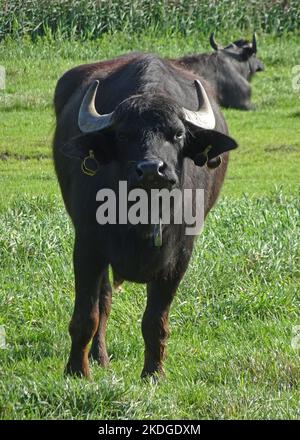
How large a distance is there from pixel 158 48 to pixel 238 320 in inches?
483

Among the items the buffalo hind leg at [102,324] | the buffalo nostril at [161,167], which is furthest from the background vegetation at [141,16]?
the buffalo nostril at [161,167]

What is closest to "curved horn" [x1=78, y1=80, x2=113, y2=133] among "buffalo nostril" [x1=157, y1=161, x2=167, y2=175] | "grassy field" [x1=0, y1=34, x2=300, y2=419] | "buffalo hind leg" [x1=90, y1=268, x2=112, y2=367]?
"buffalo nostril" [x1=157, y1=161, x2=167, y2=175]

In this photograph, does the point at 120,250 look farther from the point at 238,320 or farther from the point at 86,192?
the point at 238,320

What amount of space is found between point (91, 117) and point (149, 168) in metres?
0.77

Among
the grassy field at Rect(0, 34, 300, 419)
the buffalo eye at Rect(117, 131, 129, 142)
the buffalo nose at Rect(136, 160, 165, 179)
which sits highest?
the buffalo nose at Rect(136, 160, 165, 179)

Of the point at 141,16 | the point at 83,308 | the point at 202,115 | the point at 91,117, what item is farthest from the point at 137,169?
Answer: the point at 141,16

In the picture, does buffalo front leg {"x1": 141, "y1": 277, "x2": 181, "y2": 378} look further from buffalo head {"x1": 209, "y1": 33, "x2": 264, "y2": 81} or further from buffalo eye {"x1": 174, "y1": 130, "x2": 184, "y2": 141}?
buffalo head {"x1": 209, "y1": 33, "x2": 264, "y2": 81}

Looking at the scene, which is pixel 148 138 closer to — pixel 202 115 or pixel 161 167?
pixel 161 167

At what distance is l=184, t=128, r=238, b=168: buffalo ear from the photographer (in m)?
6.63

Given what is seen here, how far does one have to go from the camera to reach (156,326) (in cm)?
696

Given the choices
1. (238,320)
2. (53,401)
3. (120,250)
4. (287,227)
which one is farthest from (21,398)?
(287,227)

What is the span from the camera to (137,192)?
20.6 ft

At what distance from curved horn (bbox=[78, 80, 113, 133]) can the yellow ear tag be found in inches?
5.7

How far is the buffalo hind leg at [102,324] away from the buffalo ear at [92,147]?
1.07m
